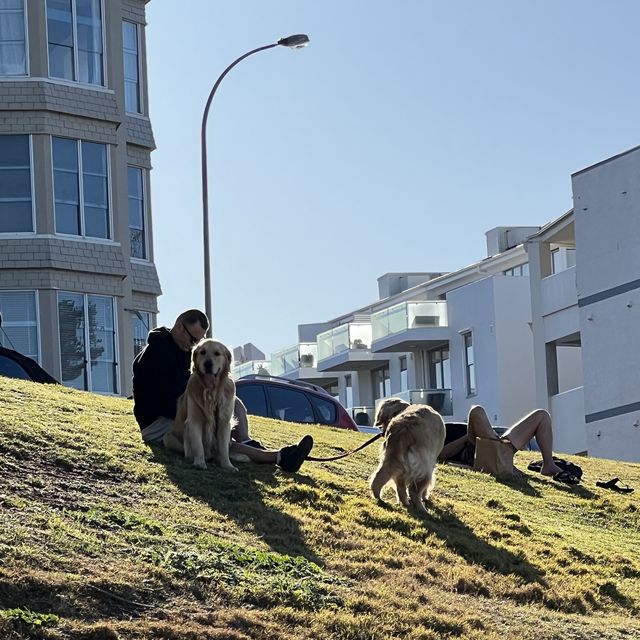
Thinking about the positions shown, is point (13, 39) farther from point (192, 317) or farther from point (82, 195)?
point (192, 317)

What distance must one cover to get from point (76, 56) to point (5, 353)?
14.8 metres

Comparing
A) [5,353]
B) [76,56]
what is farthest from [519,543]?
[76,56]

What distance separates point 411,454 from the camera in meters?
13.4

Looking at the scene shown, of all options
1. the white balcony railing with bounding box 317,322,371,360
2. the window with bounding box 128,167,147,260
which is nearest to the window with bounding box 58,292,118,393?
the window with bounding box 128,167,147,260

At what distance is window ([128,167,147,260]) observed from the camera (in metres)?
37.5

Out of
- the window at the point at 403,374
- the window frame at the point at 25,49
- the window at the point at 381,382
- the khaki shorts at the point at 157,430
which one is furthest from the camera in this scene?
the window at the point at 381,382

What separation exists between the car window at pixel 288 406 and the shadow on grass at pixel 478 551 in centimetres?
1085

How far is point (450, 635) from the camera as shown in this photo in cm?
996

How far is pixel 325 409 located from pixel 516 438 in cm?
691

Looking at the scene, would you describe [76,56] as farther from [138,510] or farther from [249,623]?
[249,623]

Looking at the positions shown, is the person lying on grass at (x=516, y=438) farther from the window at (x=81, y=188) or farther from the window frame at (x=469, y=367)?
the window frame at (x=469, y=367)

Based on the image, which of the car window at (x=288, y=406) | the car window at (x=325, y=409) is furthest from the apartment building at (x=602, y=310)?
the car window at (x=288, y=406)

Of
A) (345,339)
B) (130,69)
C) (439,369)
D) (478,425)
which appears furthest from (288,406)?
(345,339)

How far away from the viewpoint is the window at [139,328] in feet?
121
